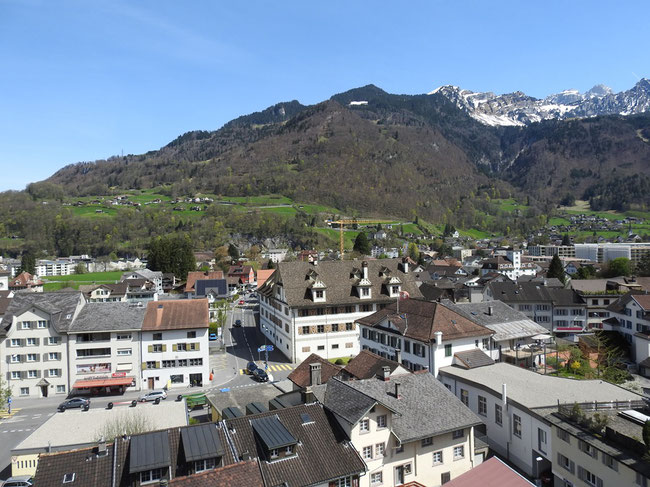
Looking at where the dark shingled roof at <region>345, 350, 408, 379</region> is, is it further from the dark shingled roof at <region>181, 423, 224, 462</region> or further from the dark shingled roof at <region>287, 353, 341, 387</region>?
the dark shingled roof at <region>181, 423, 224, 462</region>

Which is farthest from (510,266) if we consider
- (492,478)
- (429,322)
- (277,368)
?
→ (492,478)

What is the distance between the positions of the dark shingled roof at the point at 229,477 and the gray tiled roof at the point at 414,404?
5191mm

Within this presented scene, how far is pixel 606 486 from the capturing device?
20812 mm

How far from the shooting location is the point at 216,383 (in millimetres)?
47531

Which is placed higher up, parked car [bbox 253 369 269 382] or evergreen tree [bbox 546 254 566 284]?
evergreen tree [bbox 546 254 566 284]

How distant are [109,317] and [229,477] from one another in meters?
34.5

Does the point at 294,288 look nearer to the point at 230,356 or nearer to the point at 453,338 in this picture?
the point at 230,356

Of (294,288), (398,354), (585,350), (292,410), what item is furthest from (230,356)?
(585,350)

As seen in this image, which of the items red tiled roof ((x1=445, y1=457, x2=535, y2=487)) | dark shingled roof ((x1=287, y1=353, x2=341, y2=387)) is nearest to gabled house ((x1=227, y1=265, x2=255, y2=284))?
dark shingled roof ((x1=287, y1=353, x2=341, y2=387))

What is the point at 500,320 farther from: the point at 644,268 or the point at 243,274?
the point at 243,274

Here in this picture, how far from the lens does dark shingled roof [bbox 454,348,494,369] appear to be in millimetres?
36775

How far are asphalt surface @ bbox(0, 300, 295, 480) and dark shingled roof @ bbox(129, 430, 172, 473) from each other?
16.5 m

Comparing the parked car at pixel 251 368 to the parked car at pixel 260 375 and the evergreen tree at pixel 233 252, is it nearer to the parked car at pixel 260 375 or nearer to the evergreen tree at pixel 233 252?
the parked car at pixel 260 375

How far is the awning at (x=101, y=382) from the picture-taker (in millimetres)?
Result: 44781
